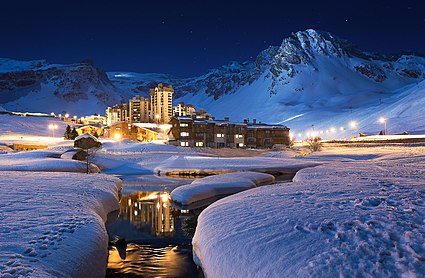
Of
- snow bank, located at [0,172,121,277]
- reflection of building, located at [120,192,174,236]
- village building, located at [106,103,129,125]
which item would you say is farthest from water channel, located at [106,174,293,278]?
village building, located at [106,103,129,125]

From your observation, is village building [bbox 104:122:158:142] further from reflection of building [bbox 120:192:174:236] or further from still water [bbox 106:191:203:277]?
still water [bbox 106:191:203:277]

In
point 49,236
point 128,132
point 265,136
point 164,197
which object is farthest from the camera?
point 128,132

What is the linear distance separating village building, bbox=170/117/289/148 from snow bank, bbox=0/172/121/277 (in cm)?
6146

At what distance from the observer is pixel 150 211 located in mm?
21328

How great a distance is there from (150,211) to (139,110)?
145 metres

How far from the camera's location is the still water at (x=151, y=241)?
1162 centimetres

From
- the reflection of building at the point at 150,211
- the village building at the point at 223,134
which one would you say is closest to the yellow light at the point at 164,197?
the reflection of building at the point at 150,211

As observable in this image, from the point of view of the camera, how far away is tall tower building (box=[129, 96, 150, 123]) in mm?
159375

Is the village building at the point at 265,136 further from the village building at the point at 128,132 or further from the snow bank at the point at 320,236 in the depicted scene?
the snow bank at the point at 320,236

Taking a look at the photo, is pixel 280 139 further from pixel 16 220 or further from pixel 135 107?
pixel 135 107

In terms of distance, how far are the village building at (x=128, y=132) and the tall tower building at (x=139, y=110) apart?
62535 mm

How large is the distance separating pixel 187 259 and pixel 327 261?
23.0 feet

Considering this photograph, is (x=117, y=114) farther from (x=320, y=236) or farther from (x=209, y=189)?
(x=320, y=236)

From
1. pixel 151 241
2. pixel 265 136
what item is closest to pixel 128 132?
pixel 265 136
